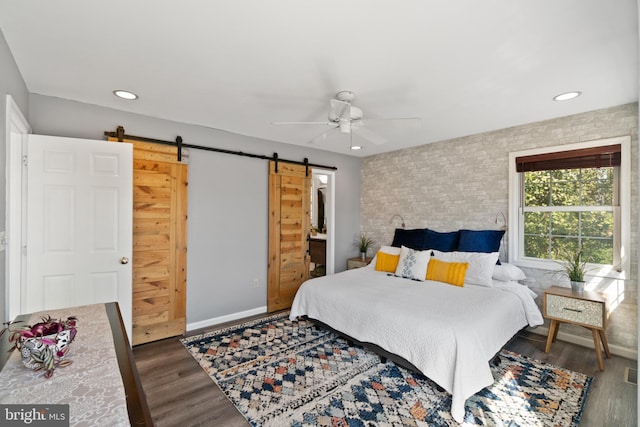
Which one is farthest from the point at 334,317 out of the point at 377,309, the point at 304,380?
the point at 304,380

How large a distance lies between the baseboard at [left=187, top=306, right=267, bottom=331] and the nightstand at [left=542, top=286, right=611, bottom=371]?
3.32 metres

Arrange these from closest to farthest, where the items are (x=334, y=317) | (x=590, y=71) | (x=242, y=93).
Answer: (x=590, y=71), (x=242, y=93), (x=334, y=317)

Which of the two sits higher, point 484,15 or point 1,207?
point 484,15

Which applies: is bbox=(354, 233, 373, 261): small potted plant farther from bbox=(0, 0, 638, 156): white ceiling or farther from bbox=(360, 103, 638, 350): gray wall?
bbox=(0, 0, 638, 156): white ceiling

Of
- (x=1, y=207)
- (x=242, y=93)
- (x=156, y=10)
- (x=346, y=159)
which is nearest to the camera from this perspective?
(x=156, y=10)

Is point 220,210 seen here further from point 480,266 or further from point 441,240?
point 480,266

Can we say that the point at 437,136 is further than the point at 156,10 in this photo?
Yes

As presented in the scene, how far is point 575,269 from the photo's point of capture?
2990mm

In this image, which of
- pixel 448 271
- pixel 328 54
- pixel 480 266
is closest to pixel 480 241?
pixel 480 266

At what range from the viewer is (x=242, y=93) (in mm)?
2699

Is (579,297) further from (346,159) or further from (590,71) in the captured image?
(346,159)

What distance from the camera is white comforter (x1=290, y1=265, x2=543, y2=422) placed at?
217cm

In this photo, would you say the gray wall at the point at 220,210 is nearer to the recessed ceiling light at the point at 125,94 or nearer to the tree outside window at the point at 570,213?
the recessed ceiling light at the point at 125,94

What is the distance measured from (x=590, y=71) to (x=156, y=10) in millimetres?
3011
